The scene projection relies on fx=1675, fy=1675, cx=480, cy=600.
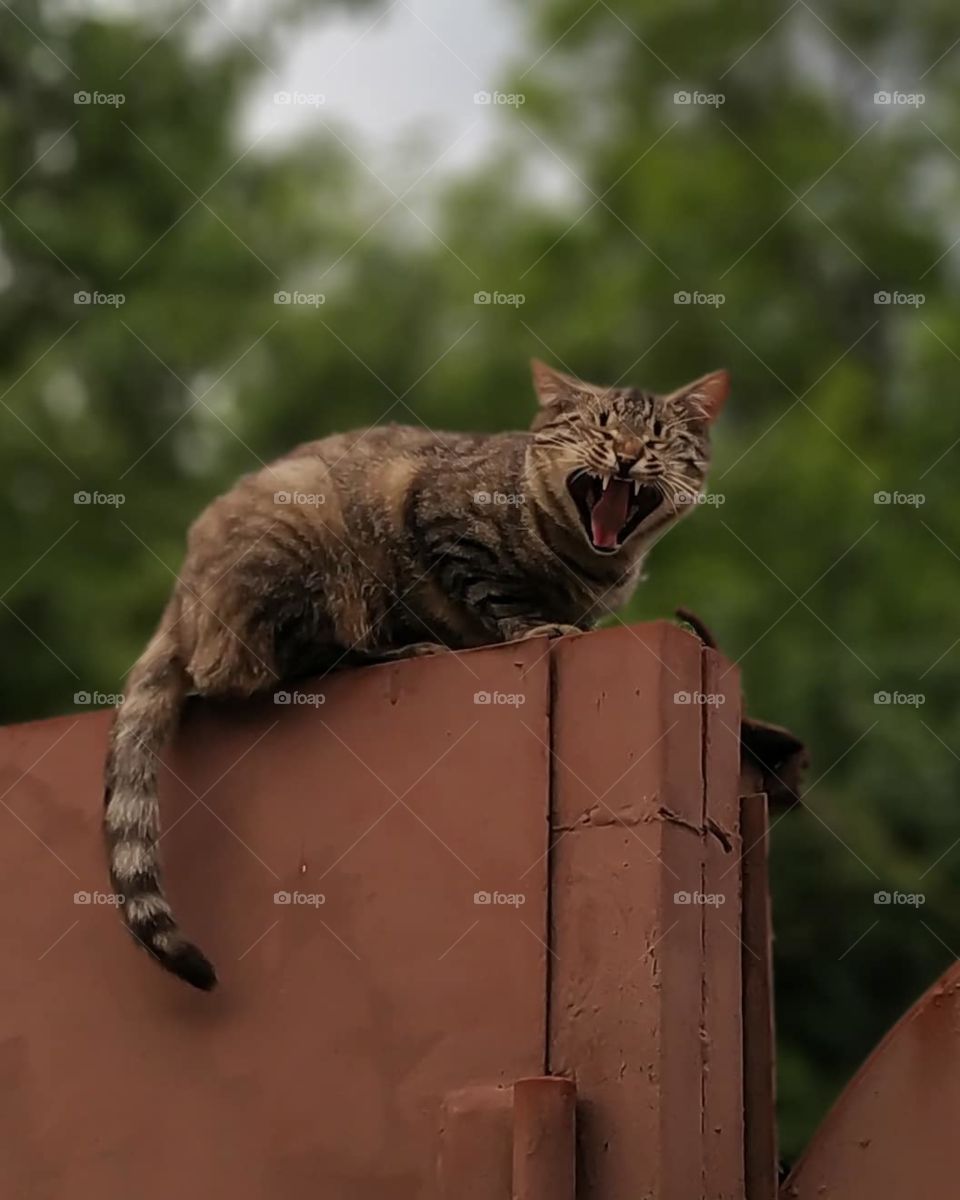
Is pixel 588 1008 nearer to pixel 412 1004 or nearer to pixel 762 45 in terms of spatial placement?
pixel 412 1004

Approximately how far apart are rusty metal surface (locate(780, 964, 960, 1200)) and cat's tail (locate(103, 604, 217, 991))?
3.55 feet

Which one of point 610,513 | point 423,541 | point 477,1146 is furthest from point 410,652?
point 477,1146

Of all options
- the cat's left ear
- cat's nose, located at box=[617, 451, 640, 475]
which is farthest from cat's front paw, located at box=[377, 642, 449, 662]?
the cat's left ear

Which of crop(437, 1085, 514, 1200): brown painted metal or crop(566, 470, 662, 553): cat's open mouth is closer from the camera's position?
crop(437, 1085, 514, 1200): brown painted metal

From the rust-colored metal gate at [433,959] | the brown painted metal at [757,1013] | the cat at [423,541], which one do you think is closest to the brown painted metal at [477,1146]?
the rust-colored metal gate at [433,959]

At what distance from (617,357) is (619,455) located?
6181 mm

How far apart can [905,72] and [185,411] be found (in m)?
6.36

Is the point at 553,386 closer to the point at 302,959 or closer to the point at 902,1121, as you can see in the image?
the point at 302,959

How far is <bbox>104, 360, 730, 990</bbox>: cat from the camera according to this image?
3500 mm

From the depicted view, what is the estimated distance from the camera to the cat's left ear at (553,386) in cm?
429

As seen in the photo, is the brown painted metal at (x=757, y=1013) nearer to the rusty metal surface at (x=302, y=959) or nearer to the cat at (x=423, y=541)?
the rusty metal surface at (x=302, y=959)

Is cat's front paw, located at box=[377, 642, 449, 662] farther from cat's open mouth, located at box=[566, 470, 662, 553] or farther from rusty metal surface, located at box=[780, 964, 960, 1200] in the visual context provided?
rusty metal surface, located at box=[780, 964, 960, 1200]

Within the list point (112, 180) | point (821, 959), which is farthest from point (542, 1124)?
point (112, 180)

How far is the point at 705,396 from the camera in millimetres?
4371
